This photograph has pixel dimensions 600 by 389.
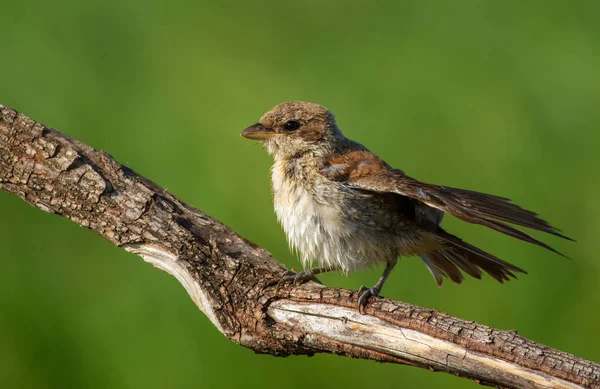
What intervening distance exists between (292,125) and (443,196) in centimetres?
146

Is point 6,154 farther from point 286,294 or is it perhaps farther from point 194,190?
point 194,190

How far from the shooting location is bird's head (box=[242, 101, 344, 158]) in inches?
249

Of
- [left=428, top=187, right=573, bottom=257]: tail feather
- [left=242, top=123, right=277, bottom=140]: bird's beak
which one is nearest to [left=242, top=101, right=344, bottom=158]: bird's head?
[left=242, top=123, right=277, bottom=140]: bird's beak

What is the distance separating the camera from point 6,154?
5.71m

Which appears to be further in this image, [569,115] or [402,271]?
[569,115]

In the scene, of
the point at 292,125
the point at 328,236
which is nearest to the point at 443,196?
the point at 328,236

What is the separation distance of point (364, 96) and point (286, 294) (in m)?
4.89

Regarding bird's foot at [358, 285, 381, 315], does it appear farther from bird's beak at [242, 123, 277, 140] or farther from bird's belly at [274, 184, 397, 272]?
bird's beak at [242, 123, 277, 140]

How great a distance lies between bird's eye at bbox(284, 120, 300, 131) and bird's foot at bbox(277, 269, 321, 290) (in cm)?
120

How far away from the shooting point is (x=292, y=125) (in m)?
6.41

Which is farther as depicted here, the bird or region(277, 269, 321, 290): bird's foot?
the bird

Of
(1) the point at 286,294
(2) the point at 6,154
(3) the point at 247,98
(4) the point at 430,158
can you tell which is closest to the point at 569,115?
(4) the point at 430,158

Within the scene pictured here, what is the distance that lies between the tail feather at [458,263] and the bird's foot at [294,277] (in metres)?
0.95

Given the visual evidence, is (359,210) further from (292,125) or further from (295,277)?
(292,125)
